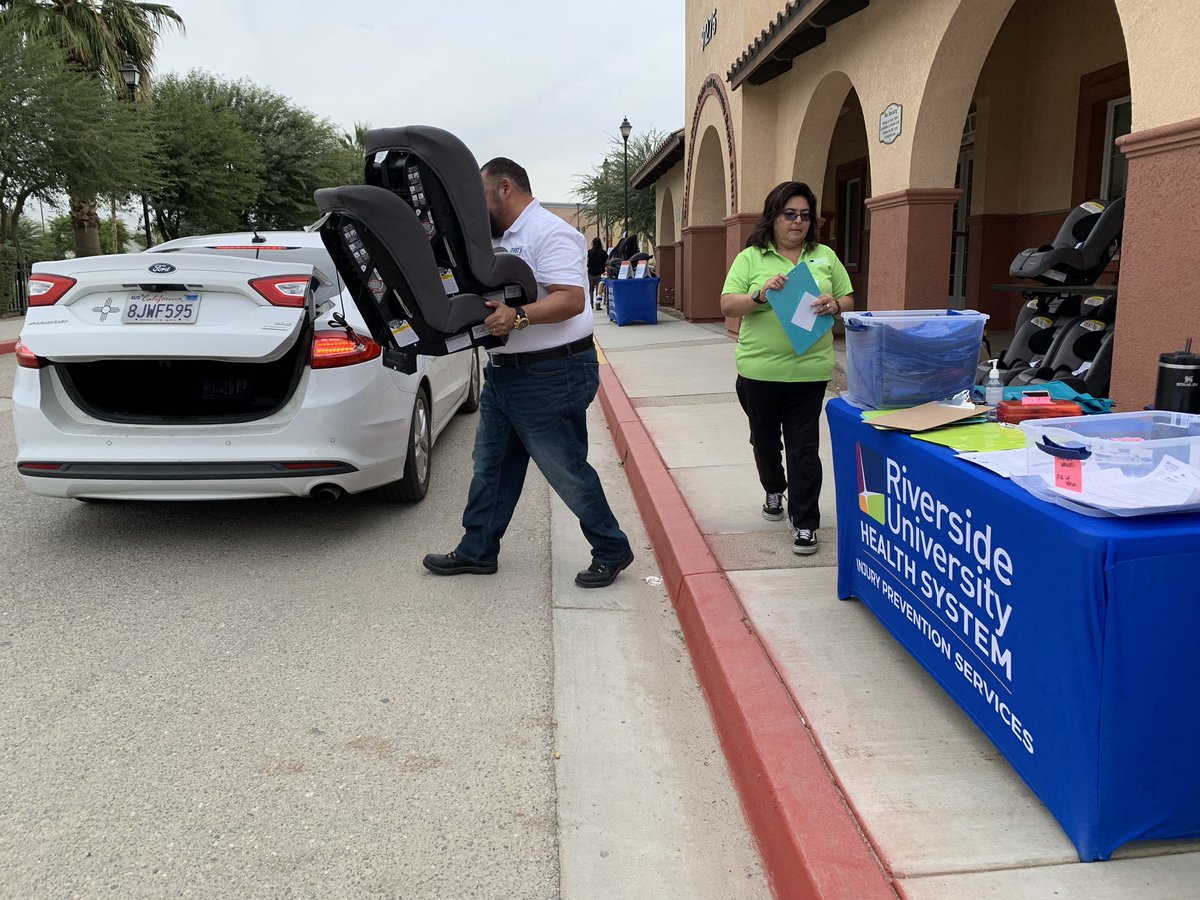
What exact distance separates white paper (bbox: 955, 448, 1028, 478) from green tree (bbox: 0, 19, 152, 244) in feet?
67.0

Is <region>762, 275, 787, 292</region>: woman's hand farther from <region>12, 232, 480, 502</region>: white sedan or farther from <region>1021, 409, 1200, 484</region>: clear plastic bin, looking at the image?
<region>12, 232, 480, 502</region>: white sedan

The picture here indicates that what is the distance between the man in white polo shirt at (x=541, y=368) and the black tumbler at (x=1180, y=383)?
2.12 meters

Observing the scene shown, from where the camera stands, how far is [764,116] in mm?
12711

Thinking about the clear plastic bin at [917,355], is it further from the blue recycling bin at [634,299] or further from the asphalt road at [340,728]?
the blue recycling bin at [634,299]

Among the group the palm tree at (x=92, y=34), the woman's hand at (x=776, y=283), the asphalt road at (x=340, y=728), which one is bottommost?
the asphalt road at (x=340, y=728)

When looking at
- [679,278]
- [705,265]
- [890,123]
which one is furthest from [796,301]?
[679,278]

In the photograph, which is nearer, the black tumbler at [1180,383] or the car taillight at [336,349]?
the black tumbler at [1180,383]

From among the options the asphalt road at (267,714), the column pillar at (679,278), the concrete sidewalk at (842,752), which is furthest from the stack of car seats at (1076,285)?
the column pillar at (679,278)

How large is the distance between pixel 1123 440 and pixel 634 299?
15.2 metres

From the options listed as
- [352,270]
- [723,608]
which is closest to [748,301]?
[723,608]

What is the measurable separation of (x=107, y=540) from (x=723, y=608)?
3325mm

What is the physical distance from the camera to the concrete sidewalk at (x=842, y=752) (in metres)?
2.19

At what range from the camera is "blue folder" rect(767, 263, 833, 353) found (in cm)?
400

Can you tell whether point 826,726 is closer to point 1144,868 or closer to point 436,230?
point 1144,868
